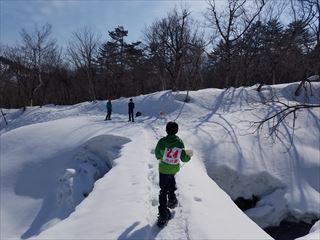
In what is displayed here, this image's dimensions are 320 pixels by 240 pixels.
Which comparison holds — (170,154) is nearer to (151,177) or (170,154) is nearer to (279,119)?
(151,177)

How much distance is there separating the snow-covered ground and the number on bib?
1007 mm

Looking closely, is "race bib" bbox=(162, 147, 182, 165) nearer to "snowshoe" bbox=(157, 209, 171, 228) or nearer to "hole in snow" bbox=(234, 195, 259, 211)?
"snowshoe" bbox=(157, 209, 171, 228)

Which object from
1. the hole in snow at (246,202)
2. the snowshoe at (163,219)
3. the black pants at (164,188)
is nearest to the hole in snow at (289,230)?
the hole in snow at (246,202)

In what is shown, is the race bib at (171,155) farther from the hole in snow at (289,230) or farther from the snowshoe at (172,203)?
the hole in snow at (289,230)

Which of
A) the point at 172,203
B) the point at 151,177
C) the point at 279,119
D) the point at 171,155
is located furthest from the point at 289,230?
the point at 171,155

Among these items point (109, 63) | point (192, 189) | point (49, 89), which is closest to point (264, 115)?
point (192, 189)

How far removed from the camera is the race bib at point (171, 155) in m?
6.43

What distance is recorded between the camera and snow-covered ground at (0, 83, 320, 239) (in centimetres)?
651

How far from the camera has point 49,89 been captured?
49.5 metres

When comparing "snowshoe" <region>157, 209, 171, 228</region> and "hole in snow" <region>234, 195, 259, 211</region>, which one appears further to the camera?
"hole in snow" <region>234, 195, 259, 211</region>

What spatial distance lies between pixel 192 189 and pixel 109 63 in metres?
38.4

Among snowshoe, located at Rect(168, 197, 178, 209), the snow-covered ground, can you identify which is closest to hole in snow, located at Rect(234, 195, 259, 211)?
the snow-covered ground

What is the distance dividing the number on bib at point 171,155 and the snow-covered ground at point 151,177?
1.01m

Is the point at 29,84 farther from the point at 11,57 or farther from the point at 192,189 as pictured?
the point at 192,189
